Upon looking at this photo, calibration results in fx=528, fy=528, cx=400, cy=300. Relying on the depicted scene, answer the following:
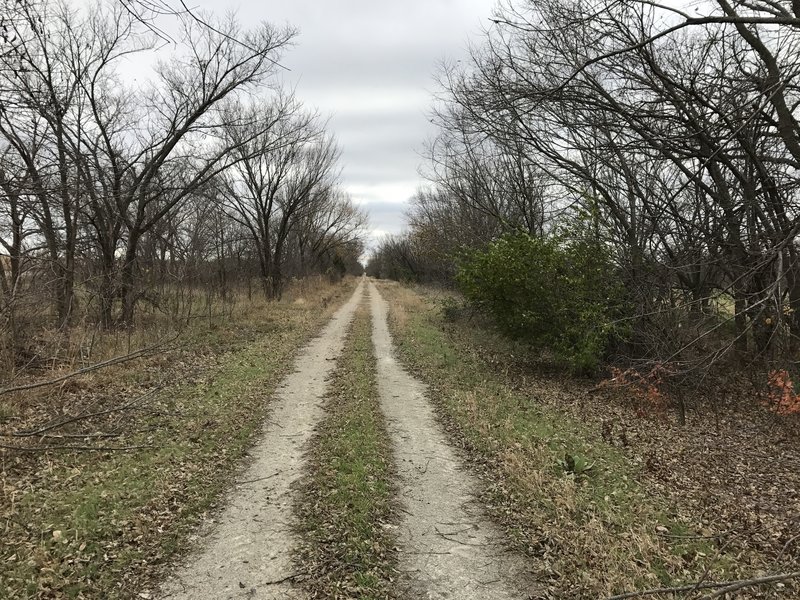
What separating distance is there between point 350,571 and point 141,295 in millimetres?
12149

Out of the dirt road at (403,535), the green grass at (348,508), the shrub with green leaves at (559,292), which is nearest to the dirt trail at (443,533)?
the dirt road at (403,535)

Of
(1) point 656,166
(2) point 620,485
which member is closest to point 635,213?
(1) point 656,166

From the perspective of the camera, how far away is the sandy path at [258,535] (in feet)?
12.8

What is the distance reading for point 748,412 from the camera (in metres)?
10.2

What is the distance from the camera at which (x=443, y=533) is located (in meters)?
4.75

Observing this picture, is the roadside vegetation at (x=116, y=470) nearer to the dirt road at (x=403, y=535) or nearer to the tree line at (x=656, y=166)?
the dirt road at (x=403, y=535)

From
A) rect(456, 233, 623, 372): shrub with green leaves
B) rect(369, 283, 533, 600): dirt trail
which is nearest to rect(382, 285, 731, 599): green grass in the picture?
rect(369, 283, 533, 600): dirt trail

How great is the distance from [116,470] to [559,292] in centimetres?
858

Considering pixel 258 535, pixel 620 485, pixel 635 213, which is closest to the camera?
pixel 258 535

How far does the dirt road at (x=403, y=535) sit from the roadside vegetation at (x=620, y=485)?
32 centimetres

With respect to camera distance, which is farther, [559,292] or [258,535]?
[559,292]

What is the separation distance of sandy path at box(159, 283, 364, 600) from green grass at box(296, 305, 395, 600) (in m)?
0.17

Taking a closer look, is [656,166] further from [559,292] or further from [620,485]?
[620,485]

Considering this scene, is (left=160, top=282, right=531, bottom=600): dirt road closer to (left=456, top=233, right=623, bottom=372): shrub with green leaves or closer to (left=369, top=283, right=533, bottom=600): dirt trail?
(left=369, top=283, right=533, bottom=600): dirt trail
